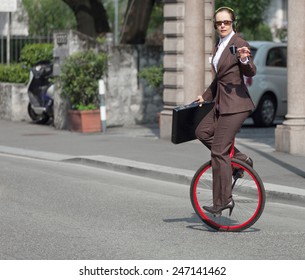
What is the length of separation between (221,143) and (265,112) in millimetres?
13547

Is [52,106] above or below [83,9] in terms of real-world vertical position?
below

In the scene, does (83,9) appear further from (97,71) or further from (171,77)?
(171,77)

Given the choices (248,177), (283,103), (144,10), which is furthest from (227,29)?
(144,10)

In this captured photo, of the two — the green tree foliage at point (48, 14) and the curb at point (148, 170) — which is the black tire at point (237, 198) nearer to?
the curb at point (148, 170)

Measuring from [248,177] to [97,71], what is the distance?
40.8ft

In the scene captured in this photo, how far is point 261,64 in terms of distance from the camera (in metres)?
23.2

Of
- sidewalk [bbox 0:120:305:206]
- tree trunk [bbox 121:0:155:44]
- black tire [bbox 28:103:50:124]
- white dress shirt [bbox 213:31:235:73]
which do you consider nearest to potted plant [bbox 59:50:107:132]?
sidewalk [bbox 0:120:305:206]

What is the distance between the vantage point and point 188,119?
403 inches

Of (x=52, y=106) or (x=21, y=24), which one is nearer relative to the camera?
(x=52, y=106)

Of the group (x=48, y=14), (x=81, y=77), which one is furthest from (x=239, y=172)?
(x=48, y=14)

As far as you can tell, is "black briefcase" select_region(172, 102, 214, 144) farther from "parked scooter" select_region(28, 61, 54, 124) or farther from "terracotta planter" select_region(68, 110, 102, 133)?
"parked scooter" select_region(28, 61, 54, 124)

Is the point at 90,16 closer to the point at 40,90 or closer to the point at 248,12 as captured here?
the point at 40,90

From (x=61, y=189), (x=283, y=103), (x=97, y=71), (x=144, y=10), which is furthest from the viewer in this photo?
(x=144, y=10)

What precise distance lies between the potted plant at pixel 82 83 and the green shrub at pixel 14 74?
3.06 metres
